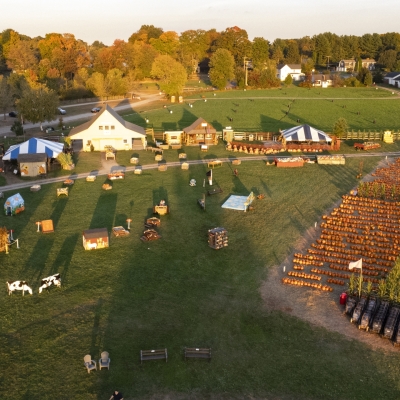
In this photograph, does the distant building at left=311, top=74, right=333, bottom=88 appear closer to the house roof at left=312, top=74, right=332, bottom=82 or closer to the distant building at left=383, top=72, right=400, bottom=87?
the house roof at left=312, top=74, right=332, bottom=82

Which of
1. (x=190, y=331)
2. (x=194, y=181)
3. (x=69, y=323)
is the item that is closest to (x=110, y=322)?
(x=69, y=323)

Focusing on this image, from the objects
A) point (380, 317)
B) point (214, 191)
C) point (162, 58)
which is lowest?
point (380, 317)

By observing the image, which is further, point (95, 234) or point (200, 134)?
point (200, 134)

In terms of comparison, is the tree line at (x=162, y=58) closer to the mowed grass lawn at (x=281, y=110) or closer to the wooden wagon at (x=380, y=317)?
the mowed grass lawn at (x=281, y=110)

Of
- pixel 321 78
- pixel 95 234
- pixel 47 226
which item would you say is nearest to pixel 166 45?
pixel 321 78

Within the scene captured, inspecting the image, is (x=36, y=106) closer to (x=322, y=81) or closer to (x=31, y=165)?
(x=31, y=165)

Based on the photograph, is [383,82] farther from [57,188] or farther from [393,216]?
[57,188]

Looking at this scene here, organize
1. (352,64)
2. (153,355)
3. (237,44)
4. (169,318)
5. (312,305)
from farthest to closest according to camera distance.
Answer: (352,64) → (237,44) → (312,305) → (169,318) → (153,355)

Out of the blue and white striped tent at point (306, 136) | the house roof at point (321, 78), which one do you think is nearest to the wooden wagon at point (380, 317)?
the blue and white striped tent at point (306, 136)
